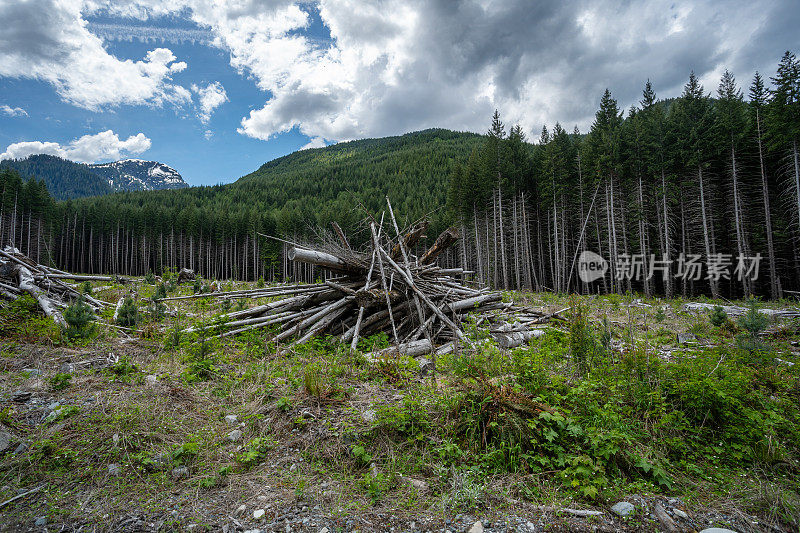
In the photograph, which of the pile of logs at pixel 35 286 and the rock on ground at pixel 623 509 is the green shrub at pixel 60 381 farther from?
the rock on ground at pixel 623 509

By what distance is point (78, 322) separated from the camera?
6.32 meters

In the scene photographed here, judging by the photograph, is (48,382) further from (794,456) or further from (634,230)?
(634,230)

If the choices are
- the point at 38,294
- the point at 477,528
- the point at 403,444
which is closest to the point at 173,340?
the point at 38,294

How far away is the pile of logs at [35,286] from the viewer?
747 cm

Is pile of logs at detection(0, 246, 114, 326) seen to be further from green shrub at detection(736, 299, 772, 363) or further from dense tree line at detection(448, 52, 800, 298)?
dense tree line at detection(448, 52, 800, 298)

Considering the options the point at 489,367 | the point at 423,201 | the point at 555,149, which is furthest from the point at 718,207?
the point at 423,201

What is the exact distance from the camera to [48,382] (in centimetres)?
445

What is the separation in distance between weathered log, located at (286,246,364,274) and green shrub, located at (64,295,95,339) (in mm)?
4135

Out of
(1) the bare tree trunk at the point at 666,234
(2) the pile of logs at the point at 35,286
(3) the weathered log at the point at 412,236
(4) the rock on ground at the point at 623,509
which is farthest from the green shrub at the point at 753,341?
(1) the bare tree trunk at the point at 666,234

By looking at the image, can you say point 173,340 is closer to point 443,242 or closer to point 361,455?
point 361,455

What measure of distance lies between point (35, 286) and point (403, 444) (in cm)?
1078

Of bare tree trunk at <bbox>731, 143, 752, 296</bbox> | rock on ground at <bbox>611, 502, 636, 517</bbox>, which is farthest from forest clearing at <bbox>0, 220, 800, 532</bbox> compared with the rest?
bare tree trunk at <bbox>731, 143, 752, 296</bbox>

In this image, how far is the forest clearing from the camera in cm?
255

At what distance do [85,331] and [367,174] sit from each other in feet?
382
